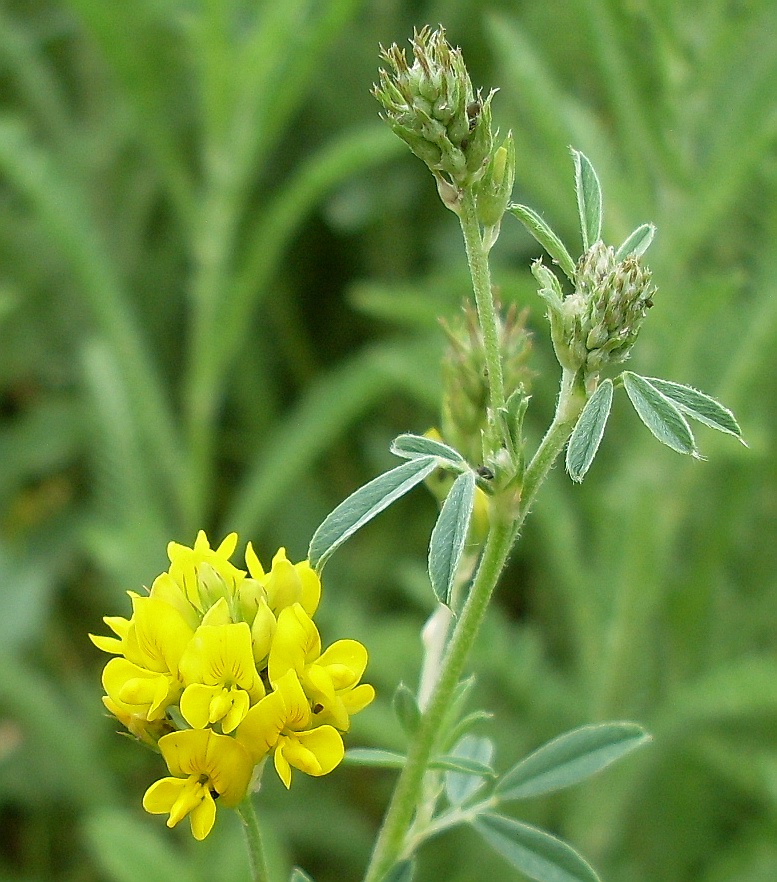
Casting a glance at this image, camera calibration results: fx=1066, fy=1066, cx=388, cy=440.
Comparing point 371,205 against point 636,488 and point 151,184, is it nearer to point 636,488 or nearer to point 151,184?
point 151,184

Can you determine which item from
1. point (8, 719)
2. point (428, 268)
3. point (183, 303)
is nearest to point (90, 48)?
point (183, 303)

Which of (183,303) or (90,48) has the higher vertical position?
(90,48)

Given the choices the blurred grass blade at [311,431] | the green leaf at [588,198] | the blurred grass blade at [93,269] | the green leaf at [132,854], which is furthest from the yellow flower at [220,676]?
the blurred grass blade at [93,269]

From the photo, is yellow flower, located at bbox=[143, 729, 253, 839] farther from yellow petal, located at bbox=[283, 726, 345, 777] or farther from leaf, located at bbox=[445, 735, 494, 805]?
leaf, located at bbox=[445, 735, 494, 805]

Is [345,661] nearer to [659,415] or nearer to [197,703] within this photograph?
[197,703]

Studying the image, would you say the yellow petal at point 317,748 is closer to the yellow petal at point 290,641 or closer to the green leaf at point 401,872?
the yellow petal at point 290,641

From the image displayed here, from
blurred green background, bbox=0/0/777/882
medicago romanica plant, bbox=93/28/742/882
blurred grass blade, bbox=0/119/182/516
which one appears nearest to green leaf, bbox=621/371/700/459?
medicago romanica plant, bbox=93/28/742/882
